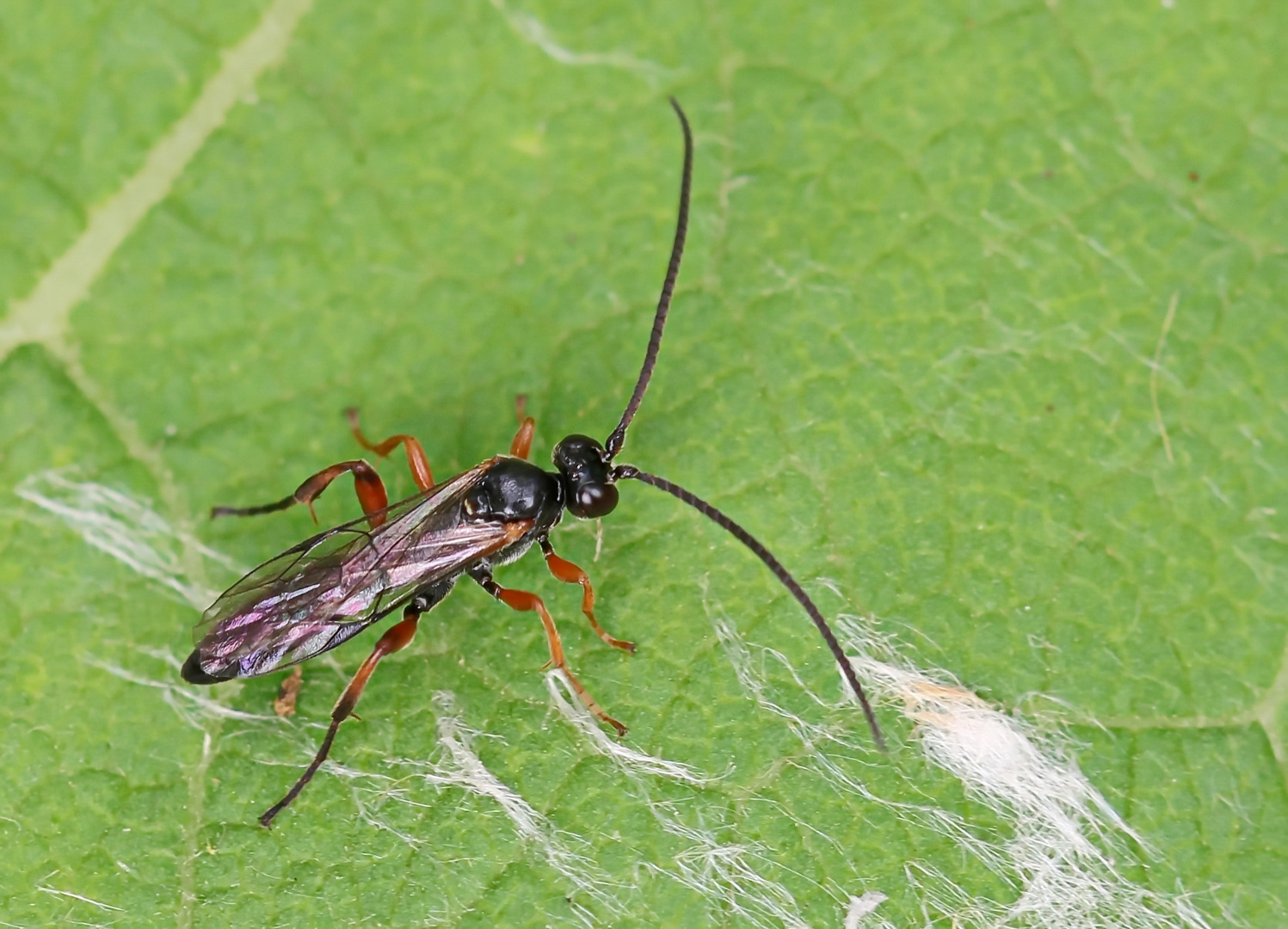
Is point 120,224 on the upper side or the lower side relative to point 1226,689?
lower

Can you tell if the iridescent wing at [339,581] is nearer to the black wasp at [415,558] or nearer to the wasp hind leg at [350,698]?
the black wasp at [415,558]

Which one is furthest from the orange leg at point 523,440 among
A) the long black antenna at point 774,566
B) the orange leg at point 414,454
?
the long black antenna at point 774,566

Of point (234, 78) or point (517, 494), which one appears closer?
point (517, 494)

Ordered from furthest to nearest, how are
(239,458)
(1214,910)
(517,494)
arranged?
1. (239,458)
2. (517,494)
3. (1214,910)

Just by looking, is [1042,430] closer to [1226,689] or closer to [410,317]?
[1226,689]

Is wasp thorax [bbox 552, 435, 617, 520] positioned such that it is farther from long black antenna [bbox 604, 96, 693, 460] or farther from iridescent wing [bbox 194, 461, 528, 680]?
iridescent wing [bbox 194, 461, 528, 680]

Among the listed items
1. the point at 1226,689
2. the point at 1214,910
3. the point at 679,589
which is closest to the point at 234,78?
the point at 679,589

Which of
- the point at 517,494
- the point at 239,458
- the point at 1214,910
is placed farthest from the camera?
the point at 239,458
